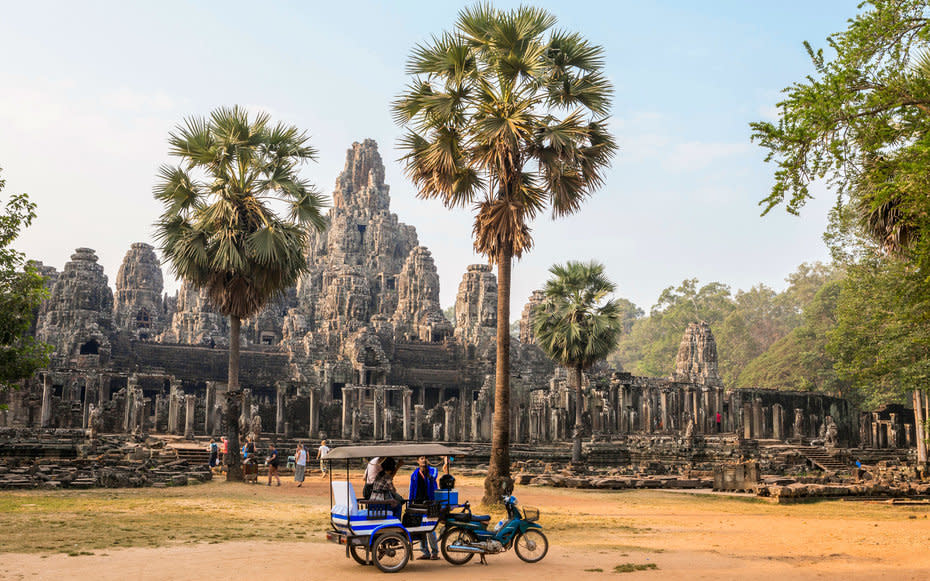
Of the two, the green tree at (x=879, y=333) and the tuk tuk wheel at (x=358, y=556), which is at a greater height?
the green tree at (x=879, y=333)

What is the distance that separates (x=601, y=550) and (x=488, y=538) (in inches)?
84.2

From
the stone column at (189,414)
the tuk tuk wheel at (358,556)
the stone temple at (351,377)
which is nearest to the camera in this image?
the tuk tuk wheel at (358,556)

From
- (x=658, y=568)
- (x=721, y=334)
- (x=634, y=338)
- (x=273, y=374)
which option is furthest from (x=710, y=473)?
(x=634, y=338)

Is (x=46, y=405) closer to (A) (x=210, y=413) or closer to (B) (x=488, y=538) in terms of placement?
(A) (x=210, y=413)

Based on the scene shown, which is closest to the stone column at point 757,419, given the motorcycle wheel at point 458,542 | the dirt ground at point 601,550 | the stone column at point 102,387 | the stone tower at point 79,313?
the dirt ground at point 601,550

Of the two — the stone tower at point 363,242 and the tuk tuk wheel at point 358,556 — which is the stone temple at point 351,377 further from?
the tuk tuk wheel at point 358,556

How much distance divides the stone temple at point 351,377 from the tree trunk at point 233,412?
12.3m

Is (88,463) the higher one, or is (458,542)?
(88,463)

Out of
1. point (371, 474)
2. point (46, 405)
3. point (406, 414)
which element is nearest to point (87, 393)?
point (46, 405)

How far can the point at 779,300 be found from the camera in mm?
110125

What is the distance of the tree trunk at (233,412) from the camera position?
23125 millimetres

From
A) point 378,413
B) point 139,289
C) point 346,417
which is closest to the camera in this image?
point 346,417

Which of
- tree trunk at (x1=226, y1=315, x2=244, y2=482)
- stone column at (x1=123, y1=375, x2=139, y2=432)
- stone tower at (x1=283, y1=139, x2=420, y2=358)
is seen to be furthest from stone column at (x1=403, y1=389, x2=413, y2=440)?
stone tower at (x1=283, y1=139, x2=420, y2=358)

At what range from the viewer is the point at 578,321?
36312 millimetres
